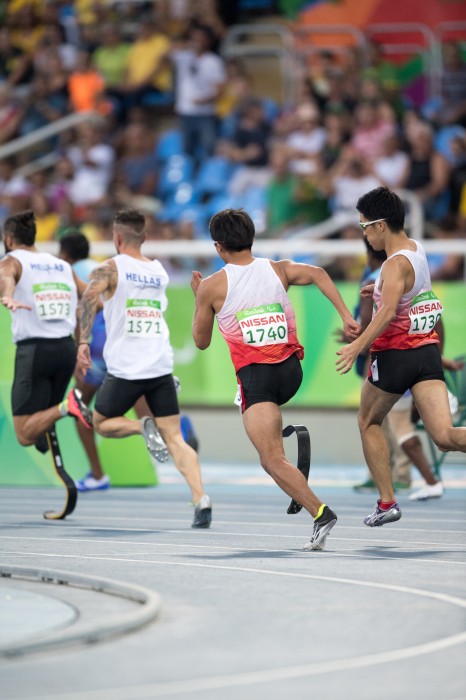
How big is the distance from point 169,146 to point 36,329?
375 inches

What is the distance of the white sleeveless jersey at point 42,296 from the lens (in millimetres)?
12453

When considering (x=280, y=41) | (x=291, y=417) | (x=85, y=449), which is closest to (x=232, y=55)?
(x=280, y=41)

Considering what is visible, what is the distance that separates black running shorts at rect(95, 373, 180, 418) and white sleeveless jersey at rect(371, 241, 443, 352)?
1992 mm

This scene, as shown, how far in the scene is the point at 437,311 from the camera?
10.0 m

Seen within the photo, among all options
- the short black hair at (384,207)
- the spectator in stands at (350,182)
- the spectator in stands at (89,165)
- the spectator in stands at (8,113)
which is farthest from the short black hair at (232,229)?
the spectator in stands at (8,113)

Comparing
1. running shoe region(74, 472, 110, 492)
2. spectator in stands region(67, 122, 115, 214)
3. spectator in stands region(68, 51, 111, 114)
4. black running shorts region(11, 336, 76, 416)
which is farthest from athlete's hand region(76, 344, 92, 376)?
spectator in stands region(68, 51, 111, 114)

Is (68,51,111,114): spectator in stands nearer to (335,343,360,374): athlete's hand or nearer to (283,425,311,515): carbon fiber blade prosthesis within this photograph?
(283,425,311,515): carbon fiber blade prosthesis

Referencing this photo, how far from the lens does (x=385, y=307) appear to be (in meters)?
9.58

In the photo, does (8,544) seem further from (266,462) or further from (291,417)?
(291,417)

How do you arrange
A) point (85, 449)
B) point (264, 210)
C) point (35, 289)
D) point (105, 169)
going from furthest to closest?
point (105, 169) → point (264, 210) → point (85, 449) → point (35, 289)

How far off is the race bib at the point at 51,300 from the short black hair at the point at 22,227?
14.8 inches

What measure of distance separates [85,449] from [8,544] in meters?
4.20

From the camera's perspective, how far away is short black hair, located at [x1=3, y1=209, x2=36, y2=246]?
1232 centimetres

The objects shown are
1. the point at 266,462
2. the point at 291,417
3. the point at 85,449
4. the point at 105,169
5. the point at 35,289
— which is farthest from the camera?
the point at 105,169
